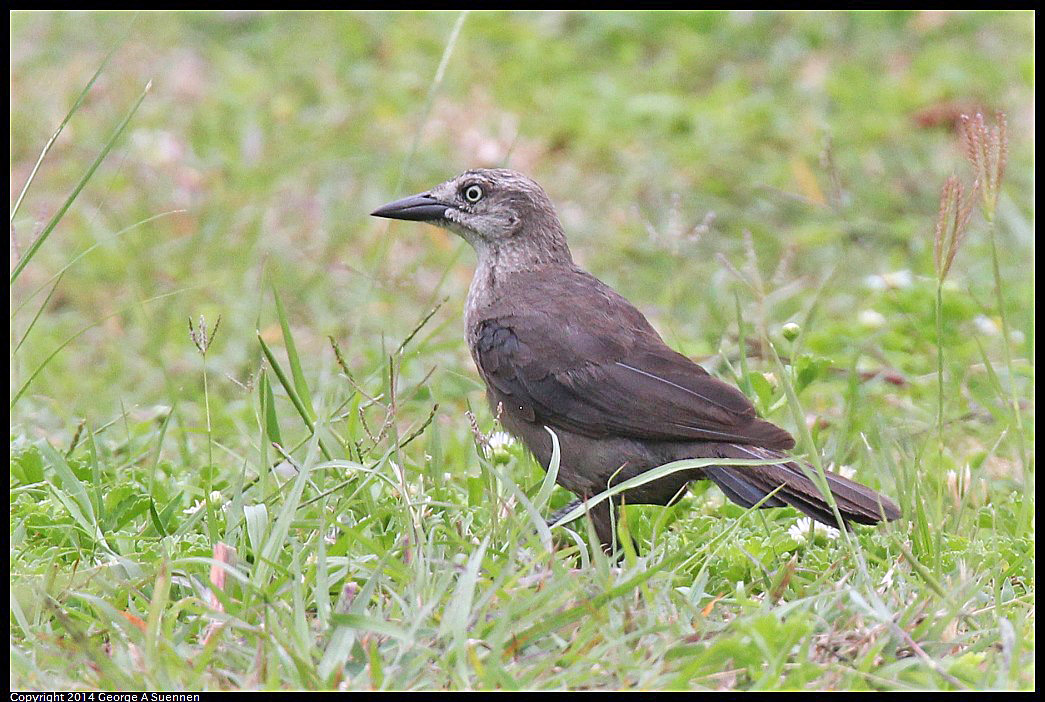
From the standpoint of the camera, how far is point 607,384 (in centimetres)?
423

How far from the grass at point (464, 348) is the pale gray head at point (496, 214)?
276mm

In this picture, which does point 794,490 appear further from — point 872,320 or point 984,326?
point 984,326

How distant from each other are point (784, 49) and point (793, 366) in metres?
5.51

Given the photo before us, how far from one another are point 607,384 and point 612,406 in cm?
8


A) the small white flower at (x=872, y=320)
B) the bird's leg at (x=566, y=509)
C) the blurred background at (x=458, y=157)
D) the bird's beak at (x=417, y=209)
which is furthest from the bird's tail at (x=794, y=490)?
the small white flower at (x=872, y=320)

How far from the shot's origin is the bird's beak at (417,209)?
196 inches

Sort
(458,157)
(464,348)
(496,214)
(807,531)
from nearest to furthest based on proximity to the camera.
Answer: (807,531)
(496,214)
(464,348)
(458,157)

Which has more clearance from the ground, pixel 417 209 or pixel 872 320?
pixel 417 209

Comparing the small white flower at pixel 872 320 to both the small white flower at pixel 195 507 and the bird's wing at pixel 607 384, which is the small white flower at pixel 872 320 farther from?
the small white flower at pixel 195 507

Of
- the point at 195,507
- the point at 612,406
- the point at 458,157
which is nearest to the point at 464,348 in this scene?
the point at 612,406

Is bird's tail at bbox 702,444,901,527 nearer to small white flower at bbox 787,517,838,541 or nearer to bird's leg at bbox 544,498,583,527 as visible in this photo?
small white flower at bbox 787,517,838,541

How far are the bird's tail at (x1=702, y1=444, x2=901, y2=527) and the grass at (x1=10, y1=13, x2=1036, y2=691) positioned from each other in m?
0.12

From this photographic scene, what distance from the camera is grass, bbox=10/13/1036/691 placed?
10.2 ft

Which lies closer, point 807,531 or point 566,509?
point 807,531
